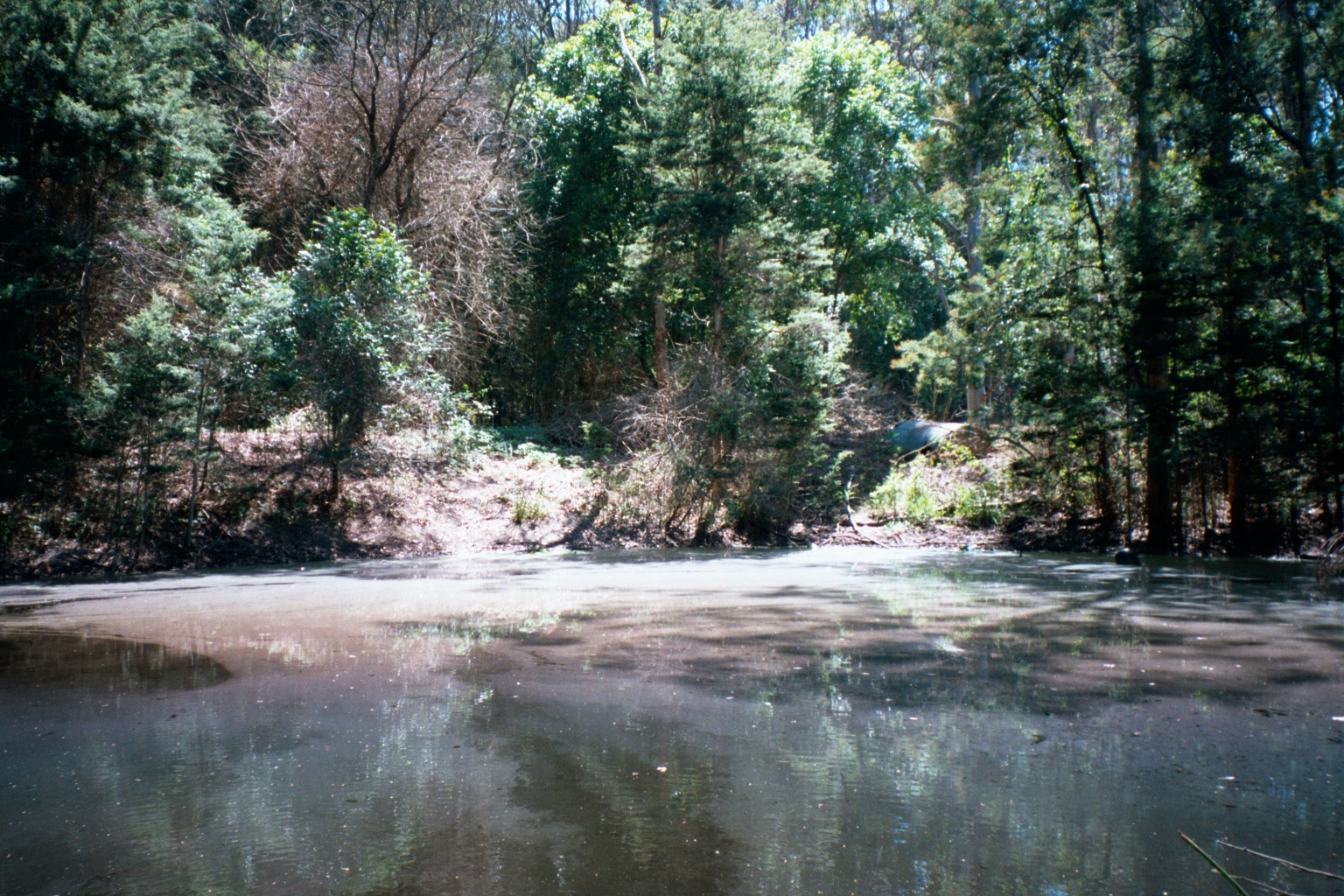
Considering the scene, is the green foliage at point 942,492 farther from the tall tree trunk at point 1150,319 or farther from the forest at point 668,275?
the tall tree trunk at point 1150,319

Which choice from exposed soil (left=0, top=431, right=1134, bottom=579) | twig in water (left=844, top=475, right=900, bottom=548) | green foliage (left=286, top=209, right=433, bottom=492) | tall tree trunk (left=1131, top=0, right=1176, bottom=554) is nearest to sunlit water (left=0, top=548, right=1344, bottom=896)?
exposed soil (left=0, top=431, right=1134, bottom=579)

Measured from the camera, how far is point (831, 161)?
74.0ft

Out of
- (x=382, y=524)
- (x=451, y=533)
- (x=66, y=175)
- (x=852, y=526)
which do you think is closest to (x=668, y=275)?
(x=852, y=526)

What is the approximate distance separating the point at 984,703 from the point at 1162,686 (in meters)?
1.12

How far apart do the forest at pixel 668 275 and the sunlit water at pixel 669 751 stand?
5203 millimetres

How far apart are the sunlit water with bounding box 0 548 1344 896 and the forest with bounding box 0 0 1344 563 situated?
5203 millimetres

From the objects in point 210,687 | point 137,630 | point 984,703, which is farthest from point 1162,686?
point 137,630

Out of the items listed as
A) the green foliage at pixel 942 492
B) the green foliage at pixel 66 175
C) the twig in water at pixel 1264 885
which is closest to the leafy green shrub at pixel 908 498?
the green foliage at pixel 942 492

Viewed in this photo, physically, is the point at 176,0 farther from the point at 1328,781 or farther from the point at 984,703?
the point at 1328,781

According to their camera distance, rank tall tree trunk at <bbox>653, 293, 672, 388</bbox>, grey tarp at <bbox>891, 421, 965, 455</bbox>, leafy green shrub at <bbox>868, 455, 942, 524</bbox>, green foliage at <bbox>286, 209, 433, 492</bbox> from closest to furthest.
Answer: green foliage at <bbox>286, 209, 433, 492</bbox>
leafy green shrub at <bbox>868, 455, 942, 524</bbox>
grey tarp at <bbox>891, 421, 965, 455</bbox>
tall tree trunk at <bbox>653, 293, 672, 388</bbox>

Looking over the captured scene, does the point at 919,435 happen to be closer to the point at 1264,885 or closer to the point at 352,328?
the point at 352,328

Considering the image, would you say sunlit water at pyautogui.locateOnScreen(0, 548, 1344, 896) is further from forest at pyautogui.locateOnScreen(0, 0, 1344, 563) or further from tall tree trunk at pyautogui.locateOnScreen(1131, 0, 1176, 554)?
forest at pyautogui.locateOnScreen(0, 0, 1344, 563)

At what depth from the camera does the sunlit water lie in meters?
2.70

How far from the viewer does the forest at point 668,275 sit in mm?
11555
